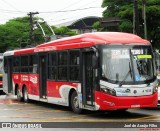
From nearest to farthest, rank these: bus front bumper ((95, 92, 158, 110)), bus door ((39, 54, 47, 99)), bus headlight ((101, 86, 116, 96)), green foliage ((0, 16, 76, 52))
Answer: bus front bumper ((95, 92, 158, 110)) → bus headlight ((101, 86, 116, 96)) → bus door ((39, 54, 47, 99)) → green foliage ((0, 16, 76, 52))

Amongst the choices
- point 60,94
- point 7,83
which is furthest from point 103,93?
point 7,83

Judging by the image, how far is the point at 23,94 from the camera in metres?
23.8

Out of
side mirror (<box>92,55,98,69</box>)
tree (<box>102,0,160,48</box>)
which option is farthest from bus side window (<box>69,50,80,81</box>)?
tree (<box>102,0,160,48</box>)

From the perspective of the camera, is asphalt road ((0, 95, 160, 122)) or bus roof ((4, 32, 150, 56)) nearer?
asphalt road ((0, 95, 160, 122))

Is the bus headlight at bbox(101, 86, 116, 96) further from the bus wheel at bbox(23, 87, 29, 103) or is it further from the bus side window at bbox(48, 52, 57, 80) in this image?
the bus wheel at bbox(23, 87, 29, 103)

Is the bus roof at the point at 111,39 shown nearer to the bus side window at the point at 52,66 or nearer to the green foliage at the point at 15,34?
the bus side window at the point at 52,66

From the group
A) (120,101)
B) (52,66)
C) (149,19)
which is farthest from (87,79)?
(149,19)

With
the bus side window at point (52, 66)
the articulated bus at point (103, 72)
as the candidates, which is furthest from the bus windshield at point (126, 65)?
the bus side window at point (52, 66)

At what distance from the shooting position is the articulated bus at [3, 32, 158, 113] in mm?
14978

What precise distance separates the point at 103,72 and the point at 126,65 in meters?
0.82

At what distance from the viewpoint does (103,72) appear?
1519cm

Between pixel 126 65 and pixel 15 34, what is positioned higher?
pixel 15 34

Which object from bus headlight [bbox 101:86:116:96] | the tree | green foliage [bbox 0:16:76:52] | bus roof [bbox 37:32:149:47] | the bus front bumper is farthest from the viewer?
green foliage [bbox 0:16:76:52]

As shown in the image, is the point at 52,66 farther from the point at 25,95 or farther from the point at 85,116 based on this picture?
the point at 25,95
